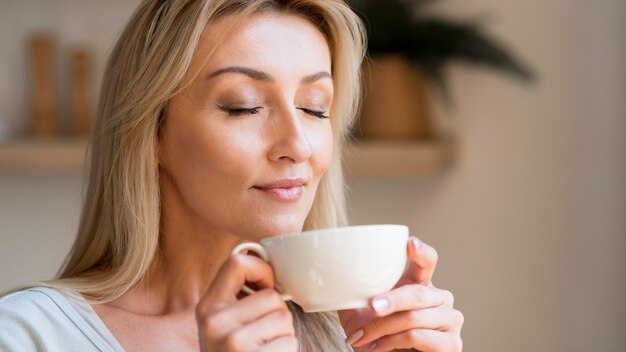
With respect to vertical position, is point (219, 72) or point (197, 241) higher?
point (219, 72)

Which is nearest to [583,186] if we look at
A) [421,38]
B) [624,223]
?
[624,223]

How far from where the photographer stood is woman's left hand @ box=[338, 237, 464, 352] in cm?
109

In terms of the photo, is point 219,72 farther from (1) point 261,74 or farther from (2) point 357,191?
(2) point 357,191

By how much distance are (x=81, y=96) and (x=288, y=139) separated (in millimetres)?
2118

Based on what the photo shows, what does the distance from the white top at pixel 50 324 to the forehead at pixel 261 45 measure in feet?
1.26

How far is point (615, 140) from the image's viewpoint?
9.79 feet

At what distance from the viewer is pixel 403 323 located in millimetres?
1110

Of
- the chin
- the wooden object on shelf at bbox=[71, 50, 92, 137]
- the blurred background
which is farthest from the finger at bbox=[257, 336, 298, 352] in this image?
the wooden object on shelf at bbox=[71, 50, 92, 137]

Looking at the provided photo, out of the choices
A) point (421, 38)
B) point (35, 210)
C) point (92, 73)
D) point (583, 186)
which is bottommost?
point (35, 210)

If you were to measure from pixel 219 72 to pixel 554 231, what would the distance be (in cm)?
202

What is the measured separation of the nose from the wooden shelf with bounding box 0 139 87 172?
1970 millimetres

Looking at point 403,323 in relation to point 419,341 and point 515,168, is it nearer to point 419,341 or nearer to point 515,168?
point 419,341

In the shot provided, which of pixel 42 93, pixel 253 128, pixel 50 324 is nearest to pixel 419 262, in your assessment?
Answer: pixel 253 128

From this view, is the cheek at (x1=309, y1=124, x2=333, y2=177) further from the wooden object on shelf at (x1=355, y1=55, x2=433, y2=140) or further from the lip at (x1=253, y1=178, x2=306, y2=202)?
the wooden object on shelf at (x1=355, y1=55, x2=433, y2=140)
